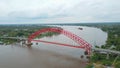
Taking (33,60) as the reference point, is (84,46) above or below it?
above

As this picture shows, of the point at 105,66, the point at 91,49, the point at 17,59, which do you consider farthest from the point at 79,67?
the point at 17,59

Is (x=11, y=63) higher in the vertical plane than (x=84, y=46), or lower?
lower

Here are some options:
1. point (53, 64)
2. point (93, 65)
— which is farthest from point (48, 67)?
point (93, 65)

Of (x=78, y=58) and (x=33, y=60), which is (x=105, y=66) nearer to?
(x=78, y=58)

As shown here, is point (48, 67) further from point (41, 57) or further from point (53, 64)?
point (41, 57)

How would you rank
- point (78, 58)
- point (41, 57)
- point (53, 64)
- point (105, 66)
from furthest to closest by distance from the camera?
point (41, 57), point (78, 58), point (53, 64), point (105, 66)

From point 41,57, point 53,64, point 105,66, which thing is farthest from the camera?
point 41,57

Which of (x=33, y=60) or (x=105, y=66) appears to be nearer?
(x=105, y=66)

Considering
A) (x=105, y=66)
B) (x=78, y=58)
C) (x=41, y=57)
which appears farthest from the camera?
(x=41, y=57)

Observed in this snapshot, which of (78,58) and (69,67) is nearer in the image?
(69,67)
